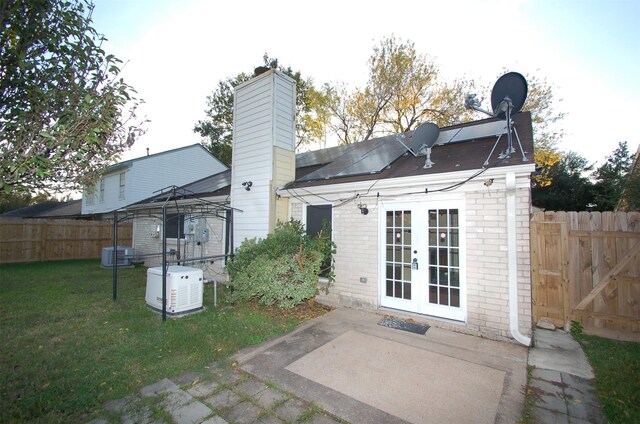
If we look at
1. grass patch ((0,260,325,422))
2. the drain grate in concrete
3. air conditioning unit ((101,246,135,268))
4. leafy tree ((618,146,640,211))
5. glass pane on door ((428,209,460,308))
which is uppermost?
leafy tree ((618,146,640,211))

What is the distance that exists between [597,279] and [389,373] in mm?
4139

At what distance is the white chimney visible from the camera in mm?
7422

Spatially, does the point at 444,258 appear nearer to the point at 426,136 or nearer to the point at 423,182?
the point at 423,182

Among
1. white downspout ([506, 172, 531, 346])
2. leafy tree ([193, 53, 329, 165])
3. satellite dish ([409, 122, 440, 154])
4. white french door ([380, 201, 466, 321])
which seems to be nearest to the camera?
white downspout ([506, 172, 531, 346])

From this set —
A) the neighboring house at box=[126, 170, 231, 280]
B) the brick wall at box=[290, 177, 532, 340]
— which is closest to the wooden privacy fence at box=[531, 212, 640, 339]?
the brick wall at box=[290, 177, 532, 340]

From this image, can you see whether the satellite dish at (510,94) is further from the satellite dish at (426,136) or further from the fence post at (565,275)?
the fence post at (565,275)

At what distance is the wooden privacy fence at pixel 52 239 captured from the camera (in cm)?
1255

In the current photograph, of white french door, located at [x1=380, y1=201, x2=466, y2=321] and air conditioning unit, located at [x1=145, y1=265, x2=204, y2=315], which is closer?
white french door, located at [x1=380, y1=201, x2=466, y2=321]

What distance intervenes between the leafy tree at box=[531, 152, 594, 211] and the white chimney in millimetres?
17008

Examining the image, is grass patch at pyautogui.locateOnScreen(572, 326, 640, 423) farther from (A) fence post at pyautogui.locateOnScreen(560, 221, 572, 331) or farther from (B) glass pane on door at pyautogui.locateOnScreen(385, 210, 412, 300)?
(B) glass pane on door at pyautogui.locateOnScreen(385, 210, 412, 300)

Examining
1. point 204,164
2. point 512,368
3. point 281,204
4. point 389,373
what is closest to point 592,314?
point 512,368

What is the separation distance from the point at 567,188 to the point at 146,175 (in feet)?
87.8

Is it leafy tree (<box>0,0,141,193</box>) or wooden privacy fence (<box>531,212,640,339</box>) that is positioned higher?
leafy tree (<box>0,0,141,193</box>)

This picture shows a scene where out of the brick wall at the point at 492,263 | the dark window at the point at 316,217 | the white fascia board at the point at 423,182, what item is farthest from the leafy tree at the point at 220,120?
the brick wall at the point at 492,263
